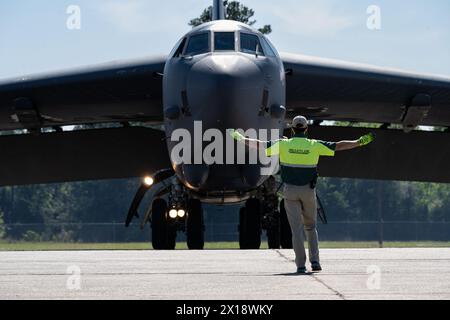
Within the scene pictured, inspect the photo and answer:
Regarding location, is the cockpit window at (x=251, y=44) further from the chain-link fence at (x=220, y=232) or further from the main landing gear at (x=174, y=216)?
the chain-link fence at (x=220, y=232)

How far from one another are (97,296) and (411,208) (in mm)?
Result: 95187

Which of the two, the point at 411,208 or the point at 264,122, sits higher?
the point at 264,122

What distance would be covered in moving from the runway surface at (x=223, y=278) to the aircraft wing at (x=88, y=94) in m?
9.45

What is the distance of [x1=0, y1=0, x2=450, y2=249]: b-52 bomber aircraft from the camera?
70.0ft

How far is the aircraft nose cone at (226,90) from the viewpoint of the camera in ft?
68.5

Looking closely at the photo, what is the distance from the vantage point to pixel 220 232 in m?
83.8

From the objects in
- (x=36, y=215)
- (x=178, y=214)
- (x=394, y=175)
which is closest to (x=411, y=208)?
(x=36, y=215)

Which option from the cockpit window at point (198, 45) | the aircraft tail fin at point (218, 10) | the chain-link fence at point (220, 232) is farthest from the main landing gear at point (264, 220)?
the chain-link fence at point (220, 232)

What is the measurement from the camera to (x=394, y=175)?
3134cm

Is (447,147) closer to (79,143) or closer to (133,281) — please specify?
(79,143)

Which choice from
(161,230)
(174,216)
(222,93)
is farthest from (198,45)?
(161,230)

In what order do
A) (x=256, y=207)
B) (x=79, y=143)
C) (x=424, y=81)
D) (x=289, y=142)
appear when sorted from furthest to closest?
(x=79, y=143), (x=424, y=81), (x=256, y=207), (x=289, y=142)
